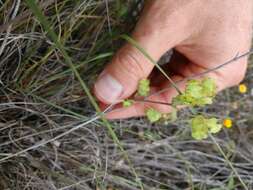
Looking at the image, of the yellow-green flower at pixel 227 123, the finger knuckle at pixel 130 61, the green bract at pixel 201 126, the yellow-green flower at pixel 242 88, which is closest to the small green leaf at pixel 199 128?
the green bract at pixel 201 126

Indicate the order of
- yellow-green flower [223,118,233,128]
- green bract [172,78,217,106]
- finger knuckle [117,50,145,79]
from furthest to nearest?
yellow-green flower [223,118,233,128] < finger knuckle [117,50,145,79] < green bract [172,78,217,106]

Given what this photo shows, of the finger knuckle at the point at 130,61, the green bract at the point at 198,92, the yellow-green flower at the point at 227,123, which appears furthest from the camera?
the yellow-green flower at the point at 227,123

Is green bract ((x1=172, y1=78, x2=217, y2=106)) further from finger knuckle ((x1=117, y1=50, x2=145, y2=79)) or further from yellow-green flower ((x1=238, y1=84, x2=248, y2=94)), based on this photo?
yellow-green flower ((x1=238, y1=84, x2=248, y2=94))

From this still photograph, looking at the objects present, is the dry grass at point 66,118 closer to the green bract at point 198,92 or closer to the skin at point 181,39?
the skin at point 181,39

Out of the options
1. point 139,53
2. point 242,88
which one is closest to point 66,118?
point 139,53

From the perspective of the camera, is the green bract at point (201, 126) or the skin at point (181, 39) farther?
the skin at point (181, 39)

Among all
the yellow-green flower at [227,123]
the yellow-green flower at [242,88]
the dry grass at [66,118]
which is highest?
the dry grass at [66,118]

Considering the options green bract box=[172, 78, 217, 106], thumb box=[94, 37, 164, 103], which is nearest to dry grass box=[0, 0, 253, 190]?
thumb box=[94, 37, 164, 103]
